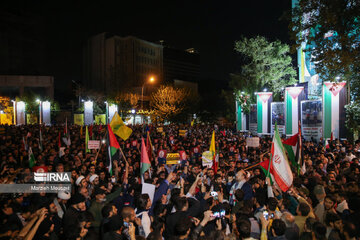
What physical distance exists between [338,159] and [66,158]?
942 centimetres

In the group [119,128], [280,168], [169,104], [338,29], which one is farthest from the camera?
[169,104]

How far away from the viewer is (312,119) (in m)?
20.3

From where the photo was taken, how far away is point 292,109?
21.9 meters

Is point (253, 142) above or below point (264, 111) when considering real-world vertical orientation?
below

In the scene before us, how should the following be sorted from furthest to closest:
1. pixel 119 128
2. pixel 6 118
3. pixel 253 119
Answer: pixel 6 118
pixel 253 119
pixel 119 128

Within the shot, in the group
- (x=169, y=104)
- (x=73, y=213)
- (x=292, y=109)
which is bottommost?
(x=73, y=213)

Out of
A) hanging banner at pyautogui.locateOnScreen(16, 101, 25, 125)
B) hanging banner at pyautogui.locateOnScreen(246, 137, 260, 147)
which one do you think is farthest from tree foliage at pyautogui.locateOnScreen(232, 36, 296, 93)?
hanging banner at pyautogui.locateOnScreen(16, 101, 25, 125)

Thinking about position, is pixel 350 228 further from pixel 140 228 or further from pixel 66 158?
pixel 66 158

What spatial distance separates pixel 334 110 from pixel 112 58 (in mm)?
68093

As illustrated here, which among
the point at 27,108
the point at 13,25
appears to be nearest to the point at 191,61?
the point at 13,25

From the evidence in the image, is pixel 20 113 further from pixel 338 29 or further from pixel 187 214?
pixel 187 214

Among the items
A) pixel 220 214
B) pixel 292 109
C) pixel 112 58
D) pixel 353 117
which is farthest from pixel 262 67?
pixel 112 58

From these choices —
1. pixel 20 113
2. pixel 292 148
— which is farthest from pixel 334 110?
pixel 20 113

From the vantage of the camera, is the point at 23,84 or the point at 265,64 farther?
the point at 23,84
